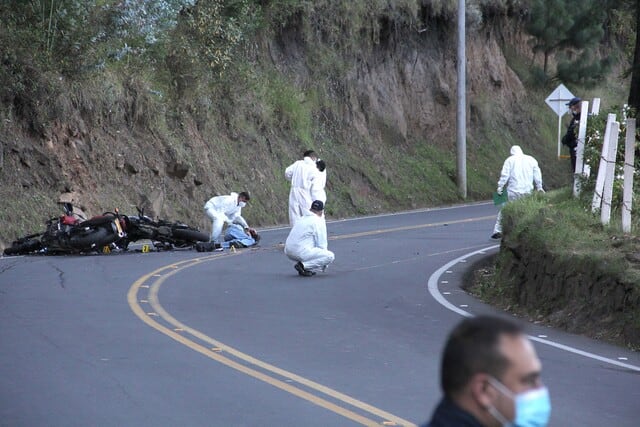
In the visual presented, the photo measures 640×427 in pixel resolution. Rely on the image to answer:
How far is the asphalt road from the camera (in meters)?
8.72

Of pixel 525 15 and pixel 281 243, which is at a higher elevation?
pixel 525 15

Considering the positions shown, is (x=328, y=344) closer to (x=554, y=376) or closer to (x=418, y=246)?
(x=554, y=376)

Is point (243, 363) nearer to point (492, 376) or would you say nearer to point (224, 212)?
point (492, 376)

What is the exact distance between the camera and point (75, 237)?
21.0 meters

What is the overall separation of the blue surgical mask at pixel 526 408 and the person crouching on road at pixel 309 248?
14.7 metres

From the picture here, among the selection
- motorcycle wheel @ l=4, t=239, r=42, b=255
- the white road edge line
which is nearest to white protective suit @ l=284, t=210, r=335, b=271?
the white road edge line

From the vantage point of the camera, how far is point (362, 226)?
94.8 ft

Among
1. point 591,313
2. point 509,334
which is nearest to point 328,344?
point 591,313

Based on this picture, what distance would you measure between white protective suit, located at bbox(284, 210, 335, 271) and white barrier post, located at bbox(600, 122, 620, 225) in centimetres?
435

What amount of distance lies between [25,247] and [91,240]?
1.50m

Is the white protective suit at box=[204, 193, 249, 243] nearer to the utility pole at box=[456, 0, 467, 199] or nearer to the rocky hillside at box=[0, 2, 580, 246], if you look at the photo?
the rocky hillside at box=[0, 2, 580, 246]

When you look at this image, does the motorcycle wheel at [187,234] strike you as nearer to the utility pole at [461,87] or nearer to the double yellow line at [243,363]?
the double yellow line at [243,363]

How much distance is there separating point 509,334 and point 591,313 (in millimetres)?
10236

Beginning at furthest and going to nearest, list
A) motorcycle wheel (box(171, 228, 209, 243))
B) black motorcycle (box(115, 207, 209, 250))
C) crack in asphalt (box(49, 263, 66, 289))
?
1. motorcycle wheel (box(171, 228, 209, 243))
2. black motorcycle (box(115, 207, 209, 250))
3. crack in asphalt (box(49, 263, 66, 289))
